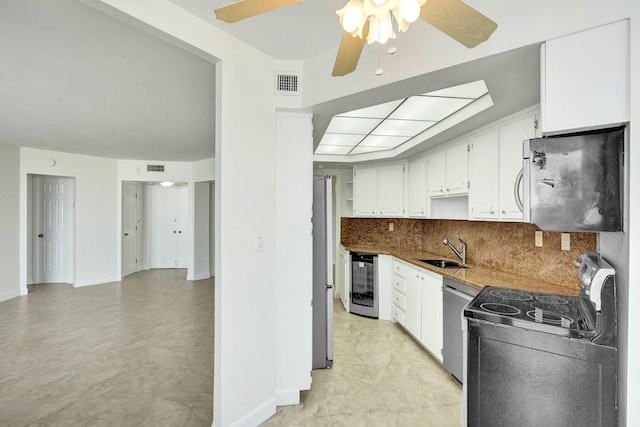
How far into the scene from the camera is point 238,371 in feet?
6.95

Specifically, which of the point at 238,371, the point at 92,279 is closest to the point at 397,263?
the point at 238,371

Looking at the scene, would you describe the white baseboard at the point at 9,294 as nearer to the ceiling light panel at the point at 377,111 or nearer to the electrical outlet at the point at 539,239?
the ceiling light panel at the point at 377,111

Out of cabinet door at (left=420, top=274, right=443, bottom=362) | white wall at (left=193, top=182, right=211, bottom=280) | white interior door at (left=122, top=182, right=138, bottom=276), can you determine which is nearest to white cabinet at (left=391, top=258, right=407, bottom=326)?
cabinet door at (left=420, top=274, right=443, bottom=362)

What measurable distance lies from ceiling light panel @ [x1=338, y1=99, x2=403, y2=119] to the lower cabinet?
1.60 m

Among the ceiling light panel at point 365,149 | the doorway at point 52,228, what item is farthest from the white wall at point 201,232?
the ceiling light panel at point 365,149

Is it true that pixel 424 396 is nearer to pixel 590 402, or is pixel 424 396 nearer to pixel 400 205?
pixel 590 402

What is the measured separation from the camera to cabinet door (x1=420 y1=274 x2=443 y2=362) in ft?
10.1

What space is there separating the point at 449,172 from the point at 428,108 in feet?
3.11

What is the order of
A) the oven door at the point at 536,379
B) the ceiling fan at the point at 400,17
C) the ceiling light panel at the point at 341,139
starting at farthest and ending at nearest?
the ceiling light panel at the point at 341,139, the oven door at the point at 536,379, the ceiling fan at the point at 400,17

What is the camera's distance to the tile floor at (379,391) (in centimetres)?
230

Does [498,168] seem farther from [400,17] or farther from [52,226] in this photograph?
[52,226]

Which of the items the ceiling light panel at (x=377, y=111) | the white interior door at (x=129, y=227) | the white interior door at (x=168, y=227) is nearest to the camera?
the ceiling light panel at (x=377, y=111)

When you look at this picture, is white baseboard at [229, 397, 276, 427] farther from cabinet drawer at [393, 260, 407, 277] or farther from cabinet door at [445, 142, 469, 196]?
cabinet door at [445, 142, 469, 196]

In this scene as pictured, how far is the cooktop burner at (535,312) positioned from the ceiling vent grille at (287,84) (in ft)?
6.12
